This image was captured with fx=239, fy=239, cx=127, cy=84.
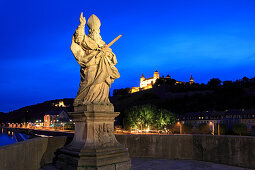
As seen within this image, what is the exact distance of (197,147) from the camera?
316 inches

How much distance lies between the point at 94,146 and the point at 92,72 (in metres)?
1.94

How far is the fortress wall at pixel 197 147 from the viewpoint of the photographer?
707 centimetres

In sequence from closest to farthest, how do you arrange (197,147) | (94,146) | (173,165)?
(94,146), (173,165), (197,147)

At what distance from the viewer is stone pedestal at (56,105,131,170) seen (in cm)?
560

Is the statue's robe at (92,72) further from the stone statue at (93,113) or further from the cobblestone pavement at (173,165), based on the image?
the cobblestone pavement at (173,165)

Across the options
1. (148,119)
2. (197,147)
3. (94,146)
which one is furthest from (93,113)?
(148,119)

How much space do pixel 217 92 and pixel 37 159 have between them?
136 metres

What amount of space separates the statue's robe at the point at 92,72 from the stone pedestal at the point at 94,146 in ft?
0.96

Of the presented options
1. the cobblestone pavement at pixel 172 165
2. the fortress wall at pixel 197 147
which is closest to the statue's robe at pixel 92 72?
the cobblestone pavement at pixel 172 165

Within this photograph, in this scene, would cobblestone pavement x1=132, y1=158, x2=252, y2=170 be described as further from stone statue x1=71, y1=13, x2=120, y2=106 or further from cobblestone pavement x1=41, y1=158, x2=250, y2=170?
stone statue x1=71, y1=13, x2=120, y2=106

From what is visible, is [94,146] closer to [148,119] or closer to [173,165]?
[173,165]

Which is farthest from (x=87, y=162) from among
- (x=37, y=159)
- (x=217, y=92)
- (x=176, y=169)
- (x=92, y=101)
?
(x=217, y=92)

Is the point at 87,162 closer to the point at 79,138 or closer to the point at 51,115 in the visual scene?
the point at 79,138

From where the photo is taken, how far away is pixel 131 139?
27.9 ft
